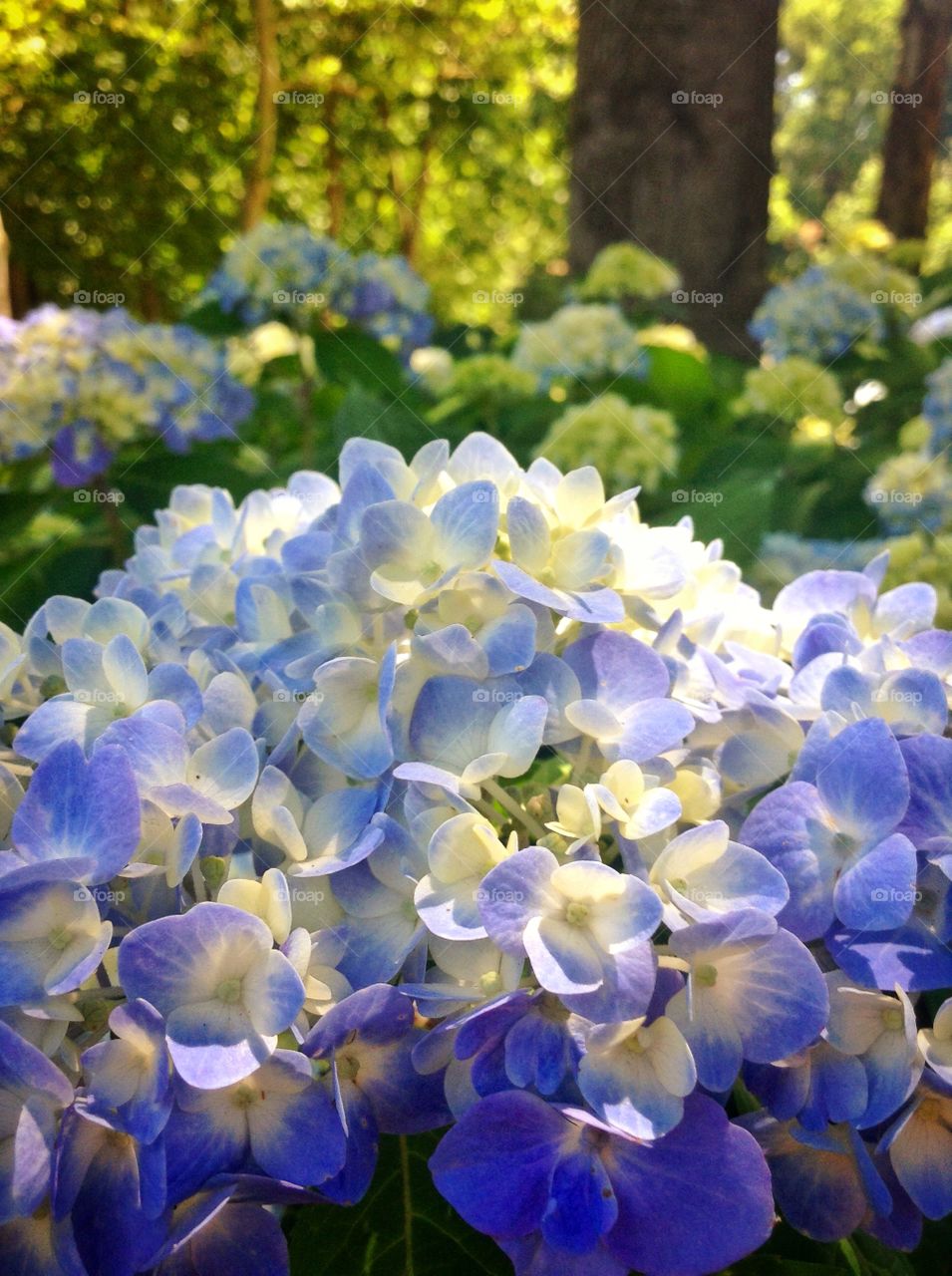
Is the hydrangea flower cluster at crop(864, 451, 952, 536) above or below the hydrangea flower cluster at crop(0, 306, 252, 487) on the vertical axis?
above

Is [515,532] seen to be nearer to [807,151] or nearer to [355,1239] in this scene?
[355,1239]

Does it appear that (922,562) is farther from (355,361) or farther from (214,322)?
(214,322)

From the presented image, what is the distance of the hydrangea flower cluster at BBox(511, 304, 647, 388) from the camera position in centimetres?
185

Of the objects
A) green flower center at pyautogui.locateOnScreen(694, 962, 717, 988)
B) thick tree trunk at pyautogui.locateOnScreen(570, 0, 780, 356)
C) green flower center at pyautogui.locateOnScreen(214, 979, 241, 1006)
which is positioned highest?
thick tree trunk at pyautogui.locateOnScreen(570, 0, 780, 356)

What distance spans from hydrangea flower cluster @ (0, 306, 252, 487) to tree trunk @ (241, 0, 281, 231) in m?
3.09

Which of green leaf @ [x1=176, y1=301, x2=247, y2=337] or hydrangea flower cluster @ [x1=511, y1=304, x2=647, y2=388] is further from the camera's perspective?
green leaf @ [x1=176, y1=301, x2=247, y2=337]

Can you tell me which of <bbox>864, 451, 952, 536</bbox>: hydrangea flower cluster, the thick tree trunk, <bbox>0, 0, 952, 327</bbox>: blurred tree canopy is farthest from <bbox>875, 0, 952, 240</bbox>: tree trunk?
<bbox>864, 451, 952, 536</bbox>: hydrangea flower cluster

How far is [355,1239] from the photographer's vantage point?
0.49 metres

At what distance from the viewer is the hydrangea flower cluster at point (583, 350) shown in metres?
1.85

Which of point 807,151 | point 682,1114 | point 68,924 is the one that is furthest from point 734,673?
point 807,151

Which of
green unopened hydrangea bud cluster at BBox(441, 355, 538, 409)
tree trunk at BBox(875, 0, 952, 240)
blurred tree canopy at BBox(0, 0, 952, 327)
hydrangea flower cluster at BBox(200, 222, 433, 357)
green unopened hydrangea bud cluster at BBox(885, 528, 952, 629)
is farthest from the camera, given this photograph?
blurred tree canopy at BBox(0, 0, 952, 327)

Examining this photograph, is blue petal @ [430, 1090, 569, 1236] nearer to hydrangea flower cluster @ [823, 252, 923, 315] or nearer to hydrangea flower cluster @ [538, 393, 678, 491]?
hydrangea flower cluster @ [538, 393, 678, 491]

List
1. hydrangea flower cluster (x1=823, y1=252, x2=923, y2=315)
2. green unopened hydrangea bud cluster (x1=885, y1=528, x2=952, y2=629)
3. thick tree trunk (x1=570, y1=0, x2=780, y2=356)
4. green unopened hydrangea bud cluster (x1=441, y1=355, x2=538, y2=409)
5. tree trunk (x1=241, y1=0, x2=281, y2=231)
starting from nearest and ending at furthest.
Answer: green unopened hydrangea bud cluster (x1=885, y1=528, x2=952, y2=629), green unopened hydrangea bud cluster (x1=441, y1=355, x2=538, y2=409), hydrangea flower cluster (x1=823, y1=252, x2=923, y2=315), thick tree trunk (x1=570, y1=0, x2=780, y2=356), tree trunk (x1=241, y1=0, x2=281, y2=231)

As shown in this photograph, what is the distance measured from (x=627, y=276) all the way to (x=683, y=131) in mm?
466
